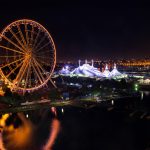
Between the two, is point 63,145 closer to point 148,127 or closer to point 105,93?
point 148,127

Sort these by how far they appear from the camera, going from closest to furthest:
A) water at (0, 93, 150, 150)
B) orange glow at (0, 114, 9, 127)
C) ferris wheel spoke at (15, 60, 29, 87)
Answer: water at (0, 93, 150, 150), orange glow at (0, 114, 9, 127), ferris wheel spoke at (15, 60, 29, 87)

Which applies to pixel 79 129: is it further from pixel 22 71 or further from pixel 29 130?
pixel 22 71

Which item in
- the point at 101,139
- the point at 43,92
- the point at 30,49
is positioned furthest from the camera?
the point at 43,92

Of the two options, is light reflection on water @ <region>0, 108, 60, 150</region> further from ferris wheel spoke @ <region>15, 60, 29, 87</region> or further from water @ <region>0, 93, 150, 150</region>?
ferris wheel spoke @ <region>15, 60, 29, 87</region>

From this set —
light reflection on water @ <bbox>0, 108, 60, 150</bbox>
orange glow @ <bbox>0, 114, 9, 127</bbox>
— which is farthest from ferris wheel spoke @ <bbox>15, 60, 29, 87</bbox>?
orange glow @ <bbox>0, 114, 9, 127</bbox>

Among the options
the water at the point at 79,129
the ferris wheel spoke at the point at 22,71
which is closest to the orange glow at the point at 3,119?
the water at the point at 79,129

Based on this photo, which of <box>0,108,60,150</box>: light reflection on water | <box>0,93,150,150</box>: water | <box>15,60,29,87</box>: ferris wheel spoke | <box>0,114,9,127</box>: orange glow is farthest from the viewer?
<box>15,60,29,87</box>: ferris wheel spoke

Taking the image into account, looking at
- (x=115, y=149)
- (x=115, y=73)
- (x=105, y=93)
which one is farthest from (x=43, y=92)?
(x=115, y=73)

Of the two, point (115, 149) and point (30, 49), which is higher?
point (30, 49)

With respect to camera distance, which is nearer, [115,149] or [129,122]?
[115,149]
